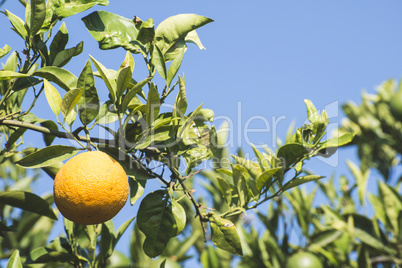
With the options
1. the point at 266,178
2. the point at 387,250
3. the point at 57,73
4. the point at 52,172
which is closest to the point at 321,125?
the point at 266,178

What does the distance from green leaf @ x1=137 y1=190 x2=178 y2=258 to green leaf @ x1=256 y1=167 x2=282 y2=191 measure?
0.30m

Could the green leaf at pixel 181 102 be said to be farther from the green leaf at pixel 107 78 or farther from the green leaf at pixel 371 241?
the green leaf at pixel 371 241

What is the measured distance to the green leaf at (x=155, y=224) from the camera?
138cm

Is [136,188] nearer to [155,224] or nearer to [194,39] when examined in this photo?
[155,224]

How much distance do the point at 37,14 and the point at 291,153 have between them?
867 millimetres

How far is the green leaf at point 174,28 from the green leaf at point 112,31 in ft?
0.21

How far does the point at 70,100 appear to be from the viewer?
4.03 ft

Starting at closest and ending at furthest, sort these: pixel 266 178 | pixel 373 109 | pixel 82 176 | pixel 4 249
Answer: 1. pixel 82 176
2. pixel 266 178
3. pixel 4 249
4. pixel 373 109

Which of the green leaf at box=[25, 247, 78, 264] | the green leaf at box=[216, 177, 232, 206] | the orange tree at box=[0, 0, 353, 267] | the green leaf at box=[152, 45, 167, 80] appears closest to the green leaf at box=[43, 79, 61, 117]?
the orange tree at box=[0, 0, 353, 267]

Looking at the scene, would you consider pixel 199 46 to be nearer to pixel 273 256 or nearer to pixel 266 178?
pixel 266 178

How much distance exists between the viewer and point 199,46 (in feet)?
5.18

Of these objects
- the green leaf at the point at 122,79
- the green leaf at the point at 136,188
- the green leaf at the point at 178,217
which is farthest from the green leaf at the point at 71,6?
the green leaf at the point at 178,217

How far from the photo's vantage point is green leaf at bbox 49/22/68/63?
1.50 m

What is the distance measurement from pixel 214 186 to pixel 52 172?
176 centimetres
